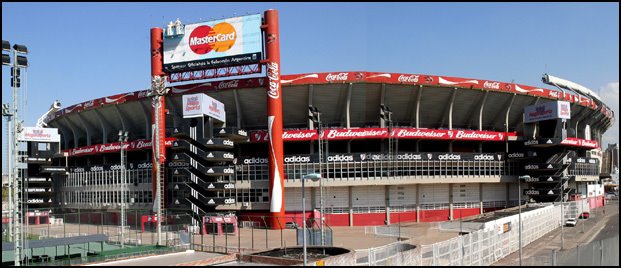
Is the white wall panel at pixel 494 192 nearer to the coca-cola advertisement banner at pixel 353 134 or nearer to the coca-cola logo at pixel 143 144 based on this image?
the coca-cola advertisement banner at pixel 353 134

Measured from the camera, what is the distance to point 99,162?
93312 millimetres

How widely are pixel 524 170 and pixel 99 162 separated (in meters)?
66.7

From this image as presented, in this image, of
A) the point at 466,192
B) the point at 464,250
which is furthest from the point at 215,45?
the point at 464,250

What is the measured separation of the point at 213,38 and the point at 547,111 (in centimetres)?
4790

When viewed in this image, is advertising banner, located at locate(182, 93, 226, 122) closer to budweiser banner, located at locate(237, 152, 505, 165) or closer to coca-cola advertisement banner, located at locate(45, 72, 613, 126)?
coca-cola advertisement banner, located at locate(45, 72, 613, 126)

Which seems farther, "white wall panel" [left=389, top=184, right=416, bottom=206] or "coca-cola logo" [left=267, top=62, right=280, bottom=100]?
"white wall panel" [left=389, top=184, right=416, bottom=206]

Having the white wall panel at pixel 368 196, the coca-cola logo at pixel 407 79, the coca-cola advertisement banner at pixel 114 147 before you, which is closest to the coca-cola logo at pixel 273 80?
the coca-cola advertisement banner at pixel 114 147

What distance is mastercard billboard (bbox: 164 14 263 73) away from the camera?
226 feet

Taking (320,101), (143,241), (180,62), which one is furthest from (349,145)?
(143,241)

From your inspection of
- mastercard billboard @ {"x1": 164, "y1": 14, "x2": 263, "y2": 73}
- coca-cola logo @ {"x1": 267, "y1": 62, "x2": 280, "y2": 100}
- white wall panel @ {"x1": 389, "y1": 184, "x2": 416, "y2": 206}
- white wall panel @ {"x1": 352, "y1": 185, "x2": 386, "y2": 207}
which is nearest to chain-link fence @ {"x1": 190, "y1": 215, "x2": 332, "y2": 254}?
white wall panel @ {"x1": 352, "y1": 185, "x2": 386, "y2": 207}

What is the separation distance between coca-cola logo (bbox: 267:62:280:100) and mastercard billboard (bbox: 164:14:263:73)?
2.53 m

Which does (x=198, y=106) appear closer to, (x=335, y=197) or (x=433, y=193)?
(x=335, y=197)

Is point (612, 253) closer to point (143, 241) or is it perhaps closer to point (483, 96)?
point (143, 241)

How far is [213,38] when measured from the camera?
7094cm
